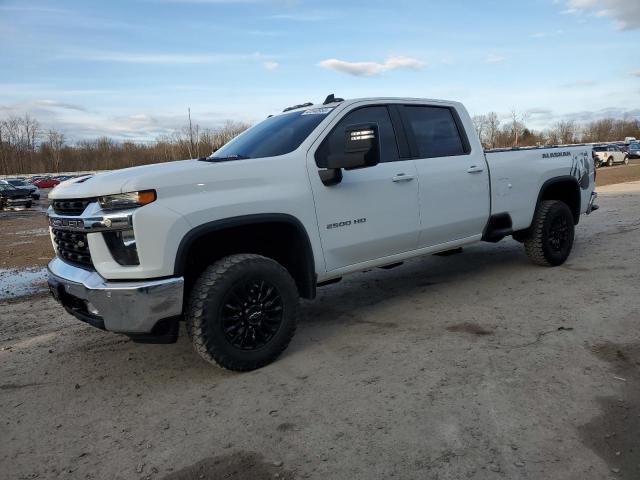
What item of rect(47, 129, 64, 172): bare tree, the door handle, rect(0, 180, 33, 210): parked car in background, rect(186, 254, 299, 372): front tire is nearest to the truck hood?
rect(186, 254, 299, 372): front tire

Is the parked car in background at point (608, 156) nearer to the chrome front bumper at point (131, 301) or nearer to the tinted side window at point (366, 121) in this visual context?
the tinted side window at point (366, 121)

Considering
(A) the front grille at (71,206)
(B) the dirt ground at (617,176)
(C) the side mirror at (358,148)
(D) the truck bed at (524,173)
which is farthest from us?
(B) the dirt ground at (617,176)

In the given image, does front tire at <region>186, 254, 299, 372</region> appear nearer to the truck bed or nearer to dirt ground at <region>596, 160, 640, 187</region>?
the truck bed

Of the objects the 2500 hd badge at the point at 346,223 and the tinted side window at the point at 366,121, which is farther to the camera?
the tinted side window at the point at 366,121

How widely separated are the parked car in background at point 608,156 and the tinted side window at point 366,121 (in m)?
41.3

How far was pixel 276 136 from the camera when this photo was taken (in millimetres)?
4492

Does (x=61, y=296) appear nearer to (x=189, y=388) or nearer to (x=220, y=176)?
(x=189, y=388)

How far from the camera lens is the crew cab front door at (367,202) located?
4.14 meters

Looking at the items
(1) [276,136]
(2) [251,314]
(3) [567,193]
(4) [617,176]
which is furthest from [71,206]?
(4) [617,176]

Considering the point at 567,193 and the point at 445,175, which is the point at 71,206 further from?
the point at 567,193

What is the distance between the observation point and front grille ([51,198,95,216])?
11.4 feet

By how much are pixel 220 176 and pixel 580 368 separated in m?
2.77

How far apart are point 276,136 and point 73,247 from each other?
6.01ft

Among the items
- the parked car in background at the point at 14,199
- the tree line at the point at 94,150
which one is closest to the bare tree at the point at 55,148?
the tree line at the point at 94,150
